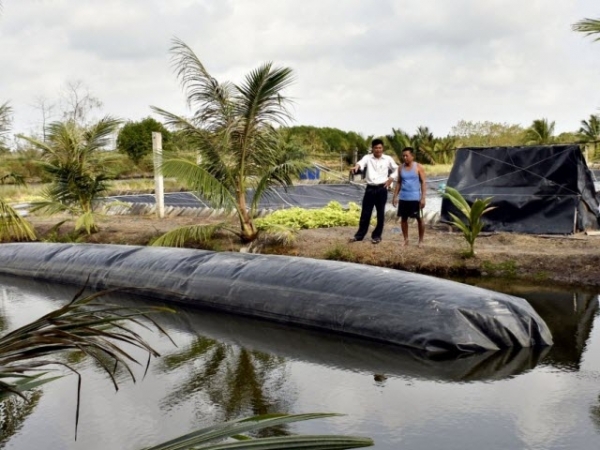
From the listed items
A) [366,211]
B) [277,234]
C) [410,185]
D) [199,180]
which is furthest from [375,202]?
[199,180]

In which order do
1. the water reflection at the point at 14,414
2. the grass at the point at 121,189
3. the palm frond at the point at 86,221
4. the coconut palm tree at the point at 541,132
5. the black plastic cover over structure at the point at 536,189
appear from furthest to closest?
1. the coconut palm tree at the point at 541,132
2. the grass at the point at 121,189
3. the palm frond at the point at 86,221
4. the black plastic cover over structure at the point at 536,189
5. the water reflection at the point at 14,414

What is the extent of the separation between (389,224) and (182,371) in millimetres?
8003

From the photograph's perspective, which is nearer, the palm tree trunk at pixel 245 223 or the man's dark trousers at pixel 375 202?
the man's dark trousers at pixel 375 202

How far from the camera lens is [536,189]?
10922 mm

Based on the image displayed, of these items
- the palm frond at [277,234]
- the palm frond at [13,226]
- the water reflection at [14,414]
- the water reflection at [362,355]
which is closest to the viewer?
the water reflection at [14,414]

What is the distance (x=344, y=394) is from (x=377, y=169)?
5091mm

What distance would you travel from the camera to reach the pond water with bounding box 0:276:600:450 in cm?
394

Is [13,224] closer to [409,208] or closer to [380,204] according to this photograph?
[380,204]

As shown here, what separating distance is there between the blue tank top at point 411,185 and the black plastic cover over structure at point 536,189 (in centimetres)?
256

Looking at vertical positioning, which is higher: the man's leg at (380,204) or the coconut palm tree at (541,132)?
the coconut palm tree at (541,132)

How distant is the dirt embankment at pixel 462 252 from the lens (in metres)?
8.28

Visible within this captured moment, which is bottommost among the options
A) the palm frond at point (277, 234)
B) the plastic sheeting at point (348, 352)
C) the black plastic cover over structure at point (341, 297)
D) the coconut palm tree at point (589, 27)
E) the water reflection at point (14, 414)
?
the water reflection at point (14, 414)

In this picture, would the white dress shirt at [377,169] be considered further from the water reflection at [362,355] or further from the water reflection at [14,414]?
the water reflection at [14,414]

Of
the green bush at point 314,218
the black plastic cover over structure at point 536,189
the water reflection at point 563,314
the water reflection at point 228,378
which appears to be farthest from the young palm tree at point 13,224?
the water reflection at point 563,314
